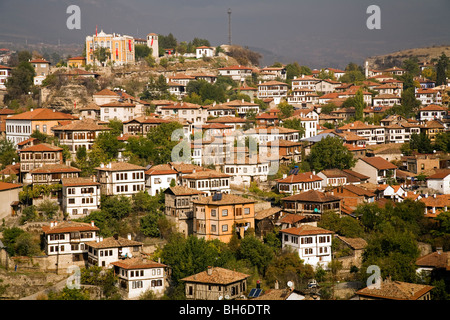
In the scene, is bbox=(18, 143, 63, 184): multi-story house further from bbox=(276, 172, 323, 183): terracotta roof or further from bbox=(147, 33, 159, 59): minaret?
bbox=(147, 33, 159, 59): minaret

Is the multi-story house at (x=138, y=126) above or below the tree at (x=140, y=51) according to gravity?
below

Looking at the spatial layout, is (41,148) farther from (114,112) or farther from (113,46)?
(113,46)

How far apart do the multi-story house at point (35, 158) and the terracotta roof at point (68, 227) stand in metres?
6.77

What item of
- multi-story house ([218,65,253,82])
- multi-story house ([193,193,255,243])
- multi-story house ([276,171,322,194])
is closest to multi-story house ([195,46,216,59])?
multi-story house ([218,65,253,82])

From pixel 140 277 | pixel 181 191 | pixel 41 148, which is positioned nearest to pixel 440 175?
Result: pixel 181 191

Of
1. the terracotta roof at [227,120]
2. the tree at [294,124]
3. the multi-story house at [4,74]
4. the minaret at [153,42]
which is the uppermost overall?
the minaret at [153,42]

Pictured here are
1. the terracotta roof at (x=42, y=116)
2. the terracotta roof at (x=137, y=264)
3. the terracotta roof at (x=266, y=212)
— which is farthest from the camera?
the terracotta roof at (x=42, y=116)

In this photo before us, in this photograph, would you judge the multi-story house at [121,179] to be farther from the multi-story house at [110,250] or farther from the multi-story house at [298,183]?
the multi-story house at [298,183]

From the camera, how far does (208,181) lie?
4597cm

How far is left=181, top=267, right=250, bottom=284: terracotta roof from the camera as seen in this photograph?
35.1 m

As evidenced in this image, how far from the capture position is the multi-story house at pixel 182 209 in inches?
1684

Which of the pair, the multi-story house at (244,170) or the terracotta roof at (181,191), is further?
the multi-story house at (244,170)

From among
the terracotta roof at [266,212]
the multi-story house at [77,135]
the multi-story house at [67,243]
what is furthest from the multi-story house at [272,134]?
the multi-story house at [67,243]

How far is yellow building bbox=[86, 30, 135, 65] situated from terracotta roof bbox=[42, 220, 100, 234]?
37289 mm
